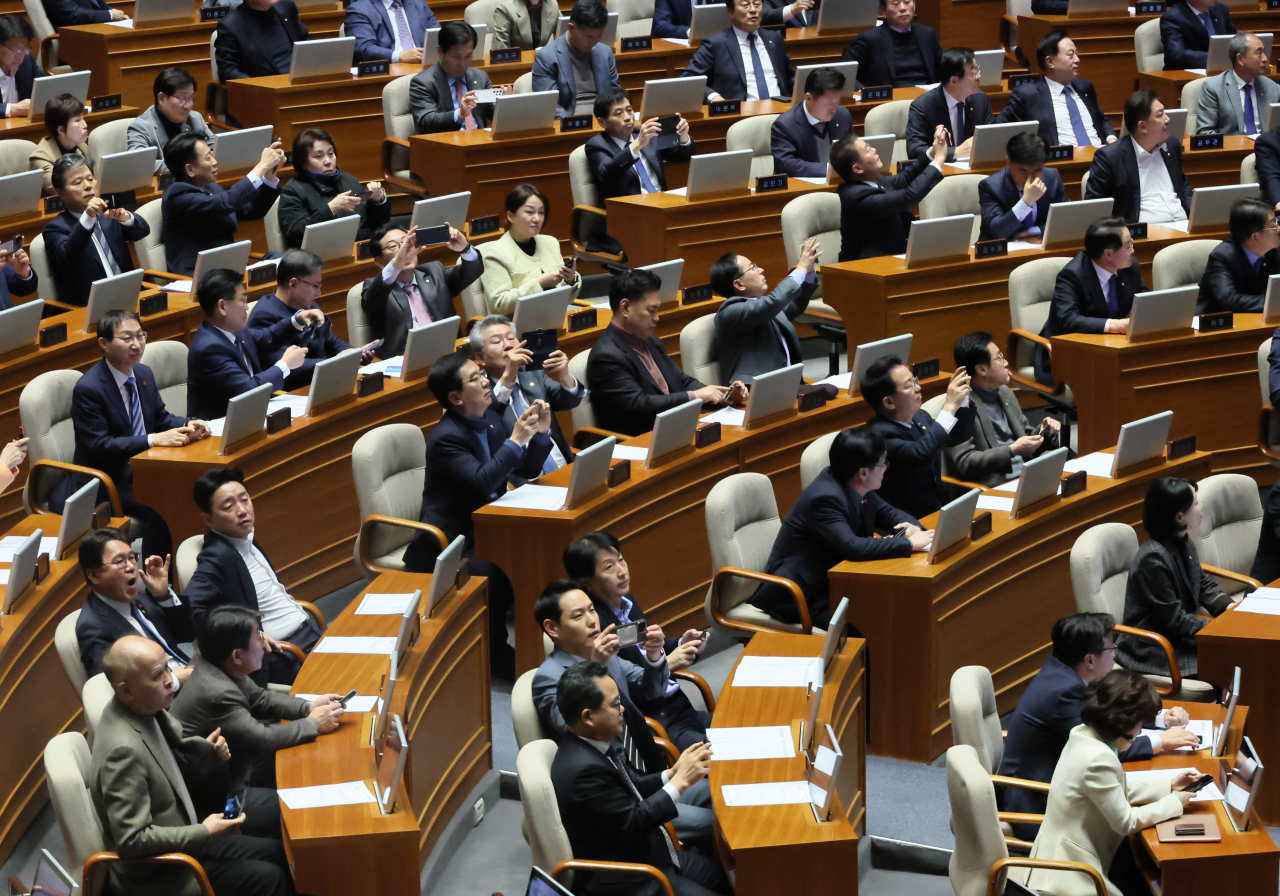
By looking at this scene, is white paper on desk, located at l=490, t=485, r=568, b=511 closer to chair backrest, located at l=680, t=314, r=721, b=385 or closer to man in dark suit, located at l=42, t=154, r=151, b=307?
chair backrest, located at l=680, t=314, r=721, b=385

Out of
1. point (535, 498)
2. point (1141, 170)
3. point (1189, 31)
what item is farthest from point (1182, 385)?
point (1189, 31)

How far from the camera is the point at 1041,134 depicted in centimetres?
827

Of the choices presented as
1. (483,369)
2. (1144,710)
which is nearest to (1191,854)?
(1144,710)

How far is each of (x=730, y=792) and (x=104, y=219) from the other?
3919mm

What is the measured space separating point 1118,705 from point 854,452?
1.37 meters

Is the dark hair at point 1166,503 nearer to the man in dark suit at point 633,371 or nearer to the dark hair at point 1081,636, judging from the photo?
the dark hair at point 1081,636

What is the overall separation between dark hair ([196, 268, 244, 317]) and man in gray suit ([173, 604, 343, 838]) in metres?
1.92

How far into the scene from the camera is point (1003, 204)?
7.38 meters

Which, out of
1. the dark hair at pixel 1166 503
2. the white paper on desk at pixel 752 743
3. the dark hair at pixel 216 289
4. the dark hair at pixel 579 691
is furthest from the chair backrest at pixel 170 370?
the dark hair at pixel 1166 503

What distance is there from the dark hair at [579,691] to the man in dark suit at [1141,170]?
4.67 m

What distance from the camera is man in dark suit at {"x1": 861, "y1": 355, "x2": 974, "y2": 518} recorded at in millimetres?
5469

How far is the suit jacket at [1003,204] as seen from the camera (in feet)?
24.0

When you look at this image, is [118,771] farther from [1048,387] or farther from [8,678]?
[1048,387]

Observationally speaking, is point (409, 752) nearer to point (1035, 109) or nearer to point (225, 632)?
point (225, 632)
